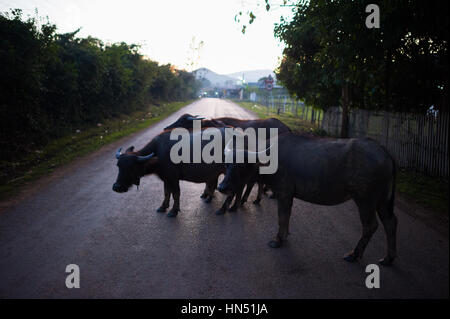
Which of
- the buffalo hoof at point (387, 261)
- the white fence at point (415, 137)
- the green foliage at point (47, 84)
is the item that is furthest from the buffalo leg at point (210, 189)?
the green foliage at point (47, 84)

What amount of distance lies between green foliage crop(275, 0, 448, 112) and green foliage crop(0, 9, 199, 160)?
29.5 feet

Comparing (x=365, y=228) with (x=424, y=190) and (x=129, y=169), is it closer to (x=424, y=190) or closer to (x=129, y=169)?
(x=129, y=169)

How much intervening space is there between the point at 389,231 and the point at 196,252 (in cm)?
264

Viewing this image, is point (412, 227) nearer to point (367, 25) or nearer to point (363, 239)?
point (363, 239)

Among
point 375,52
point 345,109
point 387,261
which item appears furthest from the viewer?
point 345,109

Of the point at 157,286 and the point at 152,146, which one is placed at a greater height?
the point at 152,146

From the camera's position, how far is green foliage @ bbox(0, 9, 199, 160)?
9.85 metres

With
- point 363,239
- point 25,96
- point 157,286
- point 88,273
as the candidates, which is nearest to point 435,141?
point 363,239

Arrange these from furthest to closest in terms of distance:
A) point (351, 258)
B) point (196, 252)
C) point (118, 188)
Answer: point (118, 188) → point (196, 252) → point (351, 258)

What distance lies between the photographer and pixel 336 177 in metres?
4.20

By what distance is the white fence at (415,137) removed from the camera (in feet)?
26.8

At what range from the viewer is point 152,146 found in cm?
616

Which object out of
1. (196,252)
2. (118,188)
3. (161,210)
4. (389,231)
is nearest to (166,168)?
(161,210)

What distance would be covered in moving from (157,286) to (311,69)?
12.9m
